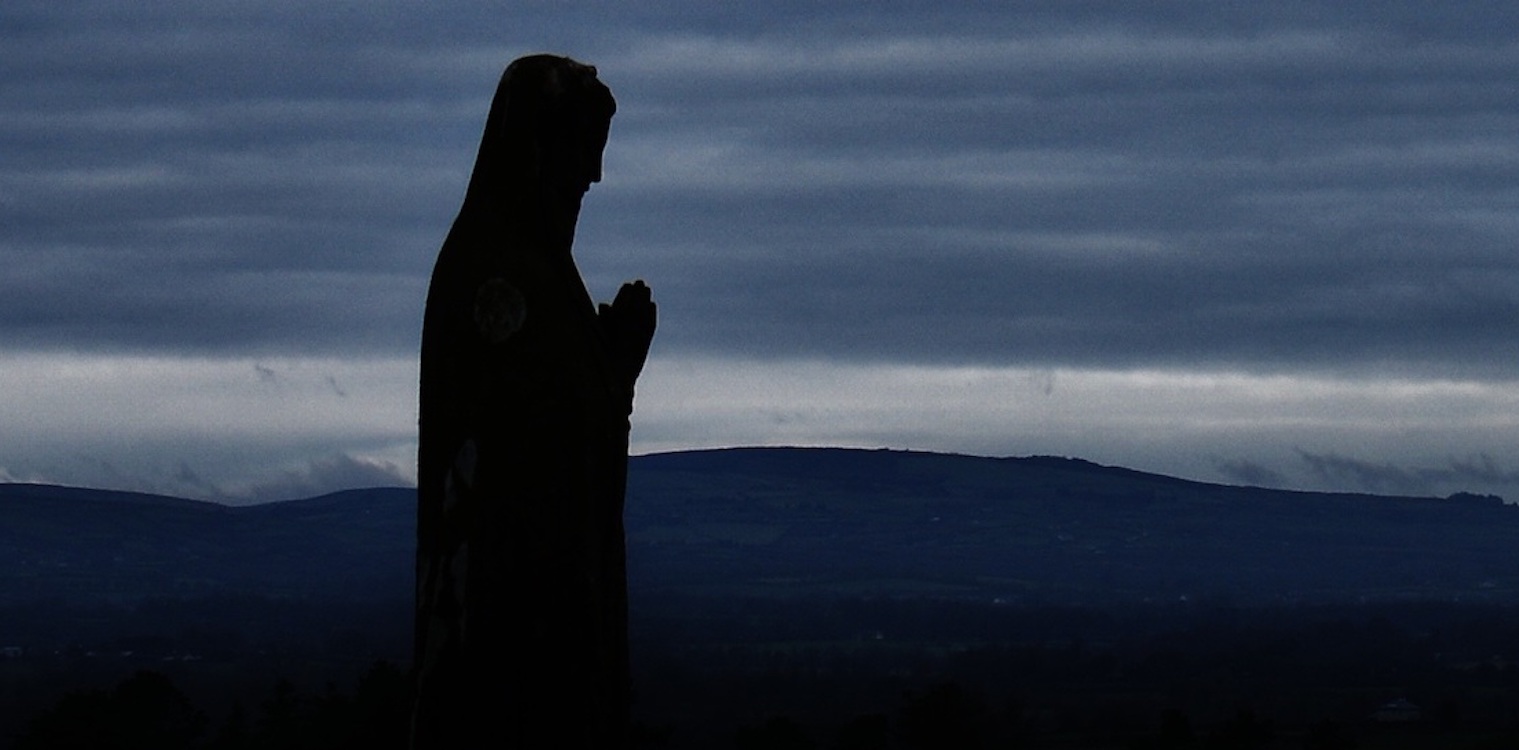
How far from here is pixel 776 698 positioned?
187000 mm

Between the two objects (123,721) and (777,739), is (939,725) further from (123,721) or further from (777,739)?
(123,721)

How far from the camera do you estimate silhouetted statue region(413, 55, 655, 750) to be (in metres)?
16.3

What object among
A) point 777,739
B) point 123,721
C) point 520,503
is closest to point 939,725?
point 777,739

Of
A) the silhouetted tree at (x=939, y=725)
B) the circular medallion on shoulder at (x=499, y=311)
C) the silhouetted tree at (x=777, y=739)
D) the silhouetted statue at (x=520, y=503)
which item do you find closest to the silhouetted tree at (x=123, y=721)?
the silhouetted tree at (x=777, y=739)

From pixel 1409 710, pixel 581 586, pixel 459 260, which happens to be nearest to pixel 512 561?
pixel 581 586

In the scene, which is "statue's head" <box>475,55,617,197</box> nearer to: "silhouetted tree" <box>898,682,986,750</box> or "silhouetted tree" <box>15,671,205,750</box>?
"silhouetted tree" <box>15,671,205,750</box>

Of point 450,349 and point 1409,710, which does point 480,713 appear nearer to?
point 450,349

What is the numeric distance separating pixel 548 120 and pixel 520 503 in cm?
249

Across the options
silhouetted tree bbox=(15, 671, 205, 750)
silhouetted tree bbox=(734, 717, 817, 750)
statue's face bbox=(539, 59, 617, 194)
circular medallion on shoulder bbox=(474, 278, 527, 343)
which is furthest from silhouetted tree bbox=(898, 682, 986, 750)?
circular medallion on shoulder bbox=(474, 278, 527, 343)

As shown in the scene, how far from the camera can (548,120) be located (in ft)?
55.7

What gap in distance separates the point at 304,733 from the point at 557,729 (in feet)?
114

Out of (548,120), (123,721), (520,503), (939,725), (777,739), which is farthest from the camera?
(939,725)

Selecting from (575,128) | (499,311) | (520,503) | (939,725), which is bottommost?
(939,725)

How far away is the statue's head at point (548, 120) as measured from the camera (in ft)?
55.5
